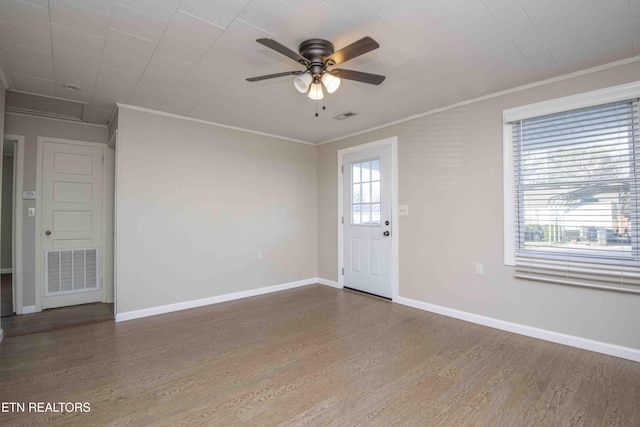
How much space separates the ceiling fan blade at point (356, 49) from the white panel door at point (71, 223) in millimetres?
3883

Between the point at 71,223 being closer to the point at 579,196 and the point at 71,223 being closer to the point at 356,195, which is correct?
the point at 356,195

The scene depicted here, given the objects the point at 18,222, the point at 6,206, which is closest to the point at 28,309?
the point at 18,222

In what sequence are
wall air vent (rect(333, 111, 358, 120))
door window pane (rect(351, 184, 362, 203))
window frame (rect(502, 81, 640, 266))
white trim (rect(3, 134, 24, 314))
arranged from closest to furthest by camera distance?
window frame (rect(502, 81, 640, 266)) < white trim (rect(3, 134, 24, 314)) < wall air vent (rect(333, 111, 358, 120)) < door window pane (rect(351, 184, 362, 203))

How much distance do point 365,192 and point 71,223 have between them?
406 centimetres

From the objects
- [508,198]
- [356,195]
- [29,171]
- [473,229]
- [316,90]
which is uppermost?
[316,90]

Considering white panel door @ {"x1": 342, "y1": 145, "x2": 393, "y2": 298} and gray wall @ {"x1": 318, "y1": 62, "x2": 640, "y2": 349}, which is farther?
white panel door @ {"x1": 342, "y1": 145, "x2": 393, "y2": 298}

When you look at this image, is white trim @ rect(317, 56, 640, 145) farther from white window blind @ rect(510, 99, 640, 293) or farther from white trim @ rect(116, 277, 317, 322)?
white trim @ rect(116, 277, 317, 322)

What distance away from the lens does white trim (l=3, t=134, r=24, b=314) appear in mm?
3738

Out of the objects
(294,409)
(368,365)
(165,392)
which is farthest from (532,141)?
(165,392)

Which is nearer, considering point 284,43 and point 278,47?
point 278,47

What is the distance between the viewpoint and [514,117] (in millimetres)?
3098

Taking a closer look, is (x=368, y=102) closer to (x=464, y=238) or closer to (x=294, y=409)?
(x=464, y=238)

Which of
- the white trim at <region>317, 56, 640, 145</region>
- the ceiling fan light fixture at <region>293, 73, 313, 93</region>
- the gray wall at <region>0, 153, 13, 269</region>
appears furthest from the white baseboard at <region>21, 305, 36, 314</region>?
the white trim at <region>317, 56, 640, 145</region>

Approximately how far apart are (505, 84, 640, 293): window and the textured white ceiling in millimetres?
404
